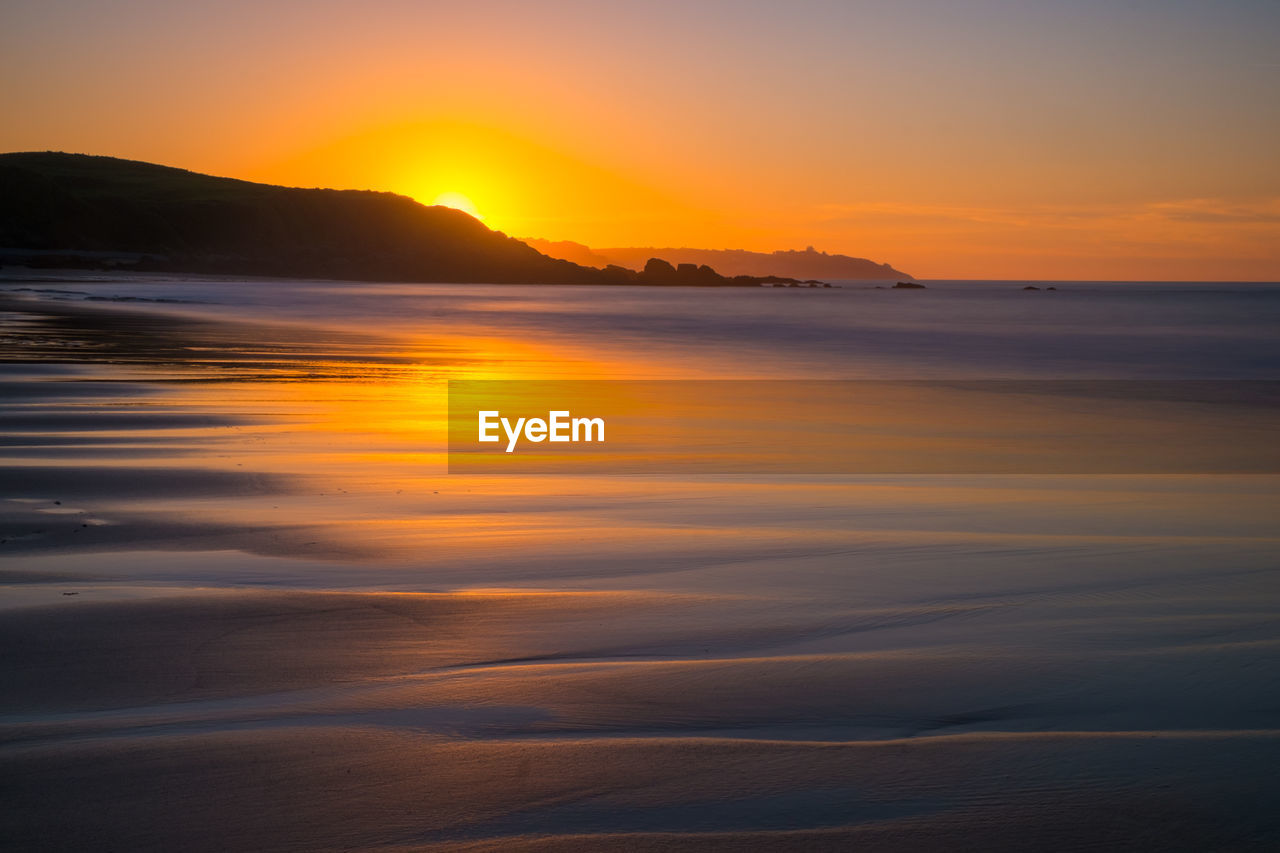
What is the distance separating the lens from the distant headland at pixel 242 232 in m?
110

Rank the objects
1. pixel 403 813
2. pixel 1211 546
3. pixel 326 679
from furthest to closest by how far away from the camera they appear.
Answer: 1. pixel 1211 546
2. pixel 326 679
3. pixel 403 813

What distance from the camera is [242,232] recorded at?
429 feet

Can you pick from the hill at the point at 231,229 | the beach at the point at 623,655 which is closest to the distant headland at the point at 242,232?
the hill at the point at 231,229

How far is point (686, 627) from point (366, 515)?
8.76 feet

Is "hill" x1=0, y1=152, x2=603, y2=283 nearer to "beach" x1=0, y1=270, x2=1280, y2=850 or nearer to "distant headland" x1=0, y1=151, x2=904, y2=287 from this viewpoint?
"distant headland" x1=0, y1=151, x2=904, y2=287

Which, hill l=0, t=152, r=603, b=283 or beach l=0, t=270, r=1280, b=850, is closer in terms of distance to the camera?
beach l=0, t=270, r=1280, b=850

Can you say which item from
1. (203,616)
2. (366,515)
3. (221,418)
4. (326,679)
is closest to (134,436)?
(221,418)

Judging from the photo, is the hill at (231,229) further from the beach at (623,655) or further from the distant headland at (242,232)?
the beach at (623,655)

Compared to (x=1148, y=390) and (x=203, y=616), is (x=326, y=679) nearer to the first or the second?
(x=203, y=616)

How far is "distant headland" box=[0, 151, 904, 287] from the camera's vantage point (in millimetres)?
110062

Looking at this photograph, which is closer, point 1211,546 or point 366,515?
point 1211,546

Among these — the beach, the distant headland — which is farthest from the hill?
the beach

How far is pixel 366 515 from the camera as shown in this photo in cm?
618

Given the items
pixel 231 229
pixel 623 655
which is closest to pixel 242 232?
pixel 231 229
